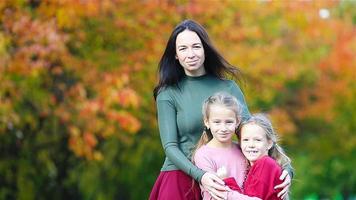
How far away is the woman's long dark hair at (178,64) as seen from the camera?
611cm

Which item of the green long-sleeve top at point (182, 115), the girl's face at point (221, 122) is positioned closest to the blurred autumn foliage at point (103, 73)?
the green long-sleeve top at point (182, 115)

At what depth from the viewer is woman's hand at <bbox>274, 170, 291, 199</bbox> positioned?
18.7 feet

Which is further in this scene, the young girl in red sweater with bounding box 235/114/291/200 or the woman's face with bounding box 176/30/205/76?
the woman's face with bounding box 176/30/205/76

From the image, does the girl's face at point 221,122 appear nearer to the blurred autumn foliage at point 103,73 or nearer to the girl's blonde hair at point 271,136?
the girl's blonde hair at point 271,136

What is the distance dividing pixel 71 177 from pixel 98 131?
2.08 meters

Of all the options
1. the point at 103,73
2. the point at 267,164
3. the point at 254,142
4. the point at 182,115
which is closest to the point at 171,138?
the point at 182,115

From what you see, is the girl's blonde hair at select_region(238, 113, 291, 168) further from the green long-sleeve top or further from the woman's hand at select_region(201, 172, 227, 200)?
the woman's hand at select_region(201, 172, 227, 200)

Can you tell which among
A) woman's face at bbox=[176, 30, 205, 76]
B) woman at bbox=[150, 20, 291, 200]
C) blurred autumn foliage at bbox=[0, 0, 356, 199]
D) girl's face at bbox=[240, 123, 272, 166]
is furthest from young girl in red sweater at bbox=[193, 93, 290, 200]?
blurred autumn foliage at bbox=[0, 0, 356, 199]

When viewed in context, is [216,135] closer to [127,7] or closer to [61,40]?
[61,40]

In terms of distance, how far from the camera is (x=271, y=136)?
585 cm

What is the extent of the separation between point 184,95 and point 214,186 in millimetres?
701

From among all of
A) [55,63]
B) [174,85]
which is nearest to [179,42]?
[174,85]

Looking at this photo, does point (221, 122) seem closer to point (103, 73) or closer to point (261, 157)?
point (261, 157)

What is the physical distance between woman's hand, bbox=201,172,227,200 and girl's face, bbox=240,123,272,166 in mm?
257
